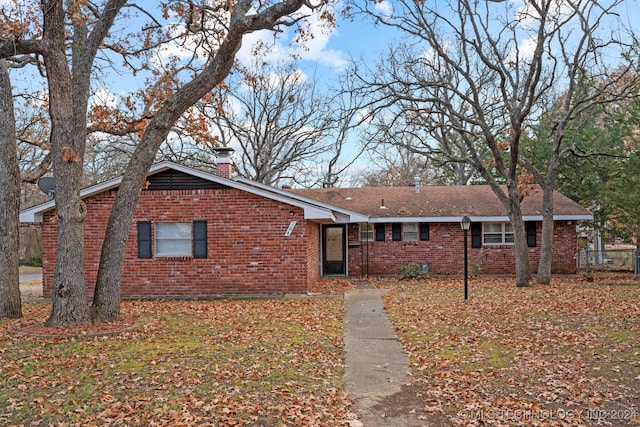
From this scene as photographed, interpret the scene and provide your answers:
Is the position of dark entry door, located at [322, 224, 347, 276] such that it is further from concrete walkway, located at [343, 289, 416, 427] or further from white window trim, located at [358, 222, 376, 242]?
concrete walkway, located at [343, 289, 416, 427]

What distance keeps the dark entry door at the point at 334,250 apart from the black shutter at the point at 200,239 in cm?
722

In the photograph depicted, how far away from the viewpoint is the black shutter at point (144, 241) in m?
15.7

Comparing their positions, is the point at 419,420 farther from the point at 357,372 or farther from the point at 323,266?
the point at 323,266

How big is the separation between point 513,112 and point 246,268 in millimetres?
9658

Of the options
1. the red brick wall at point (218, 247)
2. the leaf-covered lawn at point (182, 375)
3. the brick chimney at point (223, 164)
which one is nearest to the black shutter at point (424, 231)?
the red brick wall at point (218, 247)

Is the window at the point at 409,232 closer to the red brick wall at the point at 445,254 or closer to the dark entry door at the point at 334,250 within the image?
the red brick wall at the point at 445,254

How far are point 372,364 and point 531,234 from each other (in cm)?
1636

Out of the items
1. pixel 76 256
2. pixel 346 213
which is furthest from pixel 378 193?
pixel 76 256

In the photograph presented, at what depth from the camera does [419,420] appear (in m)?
5.40

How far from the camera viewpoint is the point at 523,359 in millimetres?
7559

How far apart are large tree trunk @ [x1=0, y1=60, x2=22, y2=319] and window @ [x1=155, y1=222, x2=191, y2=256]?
4.65 m

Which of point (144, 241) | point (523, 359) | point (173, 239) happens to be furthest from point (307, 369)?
point (144, 241)

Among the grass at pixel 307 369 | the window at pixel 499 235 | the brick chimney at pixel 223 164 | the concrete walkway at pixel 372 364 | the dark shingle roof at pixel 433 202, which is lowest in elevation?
the concrete walkway at pixel 372 364

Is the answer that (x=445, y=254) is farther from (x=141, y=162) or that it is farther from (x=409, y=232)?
(x=141, y=162)
